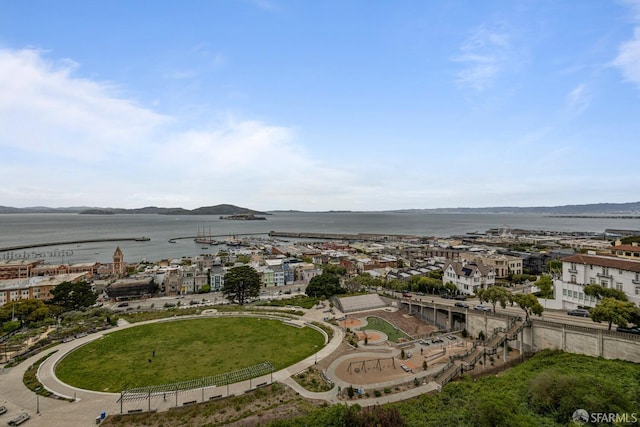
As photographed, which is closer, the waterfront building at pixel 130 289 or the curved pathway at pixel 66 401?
the curved pathway at pixel 66 401

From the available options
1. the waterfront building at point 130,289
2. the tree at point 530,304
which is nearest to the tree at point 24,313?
the waterfront building at point 130,289

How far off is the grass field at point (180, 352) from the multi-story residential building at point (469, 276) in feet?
86.9

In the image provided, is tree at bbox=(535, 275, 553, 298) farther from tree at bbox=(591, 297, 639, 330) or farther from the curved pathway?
the curved pathway

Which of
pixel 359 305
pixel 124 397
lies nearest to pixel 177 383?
pixel 124 397

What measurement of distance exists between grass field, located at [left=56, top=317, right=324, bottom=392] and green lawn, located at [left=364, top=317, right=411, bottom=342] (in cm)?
737

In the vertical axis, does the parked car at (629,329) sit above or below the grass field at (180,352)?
above

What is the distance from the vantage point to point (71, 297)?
151 feet

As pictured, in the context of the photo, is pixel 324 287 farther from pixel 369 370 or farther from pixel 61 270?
pixel 61 270

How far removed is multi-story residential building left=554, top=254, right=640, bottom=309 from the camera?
3297 cm

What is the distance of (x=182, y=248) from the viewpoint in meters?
132

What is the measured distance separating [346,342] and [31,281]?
202 ft

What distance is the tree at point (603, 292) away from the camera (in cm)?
3185

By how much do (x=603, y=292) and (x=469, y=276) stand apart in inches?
639

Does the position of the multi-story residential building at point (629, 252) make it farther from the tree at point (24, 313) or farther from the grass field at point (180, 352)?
the tree at point (24, 313)
